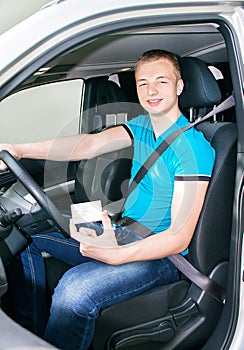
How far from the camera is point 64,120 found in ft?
8.50

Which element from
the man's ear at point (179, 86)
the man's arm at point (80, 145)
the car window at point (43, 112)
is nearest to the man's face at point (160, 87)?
the man's ear at point (179, 86)

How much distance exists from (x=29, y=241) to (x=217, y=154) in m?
0.77

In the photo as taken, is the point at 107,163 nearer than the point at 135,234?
No

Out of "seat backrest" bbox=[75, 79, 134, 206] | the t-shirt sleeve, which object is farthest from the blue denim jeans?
"seat backrest" bbox=[75, 79, 134, 206]

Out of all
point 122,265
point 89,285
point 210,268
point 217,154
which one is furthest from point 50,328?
point 217,154

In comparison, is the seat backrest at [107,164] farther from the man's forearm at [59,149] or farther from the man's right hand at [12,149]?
the man's right hand at [12,149]

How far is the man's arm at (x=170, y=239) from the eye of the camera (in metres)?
1.44

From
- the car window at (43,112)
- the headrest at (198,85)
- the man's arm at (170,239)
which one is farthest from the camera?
the car window at (43,112)

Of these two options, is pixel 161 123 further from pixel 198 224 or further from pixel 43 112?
pixel 43 112

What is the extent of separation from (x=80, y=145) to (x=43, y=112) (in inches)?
30.0

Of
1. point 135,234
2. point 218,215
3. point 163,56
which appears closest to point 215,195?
point 218,215

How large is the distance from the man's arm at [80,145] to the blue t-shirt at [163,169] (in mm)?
100

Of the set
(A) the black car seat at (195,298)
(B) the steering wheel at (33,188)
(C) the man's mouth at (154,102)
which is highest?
(C) the man's mouth at (154,102)

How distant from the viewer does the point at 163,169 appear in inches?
62.7
